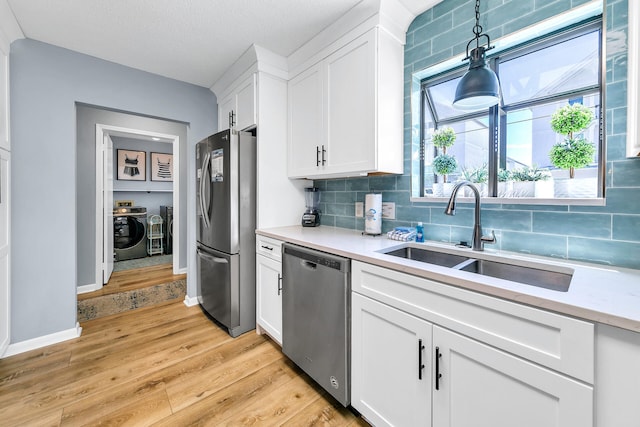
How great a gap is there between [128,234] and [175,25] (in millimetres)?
3979

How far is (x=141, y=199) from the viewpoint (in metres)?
5.35

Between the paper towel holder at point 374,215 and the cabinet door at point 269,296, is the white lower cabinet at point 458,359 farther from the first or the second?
the cabinet door at point 269,296

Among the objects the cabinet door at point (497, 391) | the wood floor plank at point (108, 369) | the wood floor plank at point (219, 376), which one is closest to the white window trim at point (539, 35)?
the cabinet door at point (497, 391)

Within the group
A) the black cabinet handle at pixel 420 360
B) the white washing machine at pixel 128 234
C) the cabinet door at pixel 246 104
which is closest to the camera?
the black cabinet handle at pixel 420 360

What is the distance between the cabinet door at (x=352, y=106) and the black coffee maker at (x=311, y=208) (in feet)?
1.94

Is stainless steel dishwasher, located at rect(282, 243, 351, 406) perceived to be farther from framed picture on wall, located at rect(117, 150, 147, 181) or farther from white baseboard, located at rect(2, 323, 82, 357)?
framed picture on wall, located at rect(117, 150, 147, 181)

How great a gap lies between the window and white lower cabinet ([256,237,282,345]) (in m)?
1.28

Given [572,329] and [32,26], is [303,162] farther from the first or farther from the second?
[32,26]

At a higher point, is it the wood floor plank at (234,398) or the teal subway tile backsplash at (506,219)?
the teal subway tile backsplash at (506,219)

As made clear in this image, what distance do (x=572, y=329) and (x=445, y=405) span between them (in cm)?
56

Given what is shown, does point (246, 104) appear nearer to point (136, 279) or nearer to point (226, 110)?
point (226, 110)

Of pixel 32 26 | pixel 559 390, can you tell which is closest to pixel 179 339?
pixel 559 390

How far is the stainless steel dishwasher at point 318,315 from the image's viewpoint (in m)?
1.43

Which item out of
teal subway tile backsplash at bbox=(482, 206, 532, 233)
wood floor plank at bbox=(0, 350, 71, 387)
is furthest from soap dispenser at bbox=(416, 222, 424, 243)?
wood floor plank at bbox=(0, 350, 71, 387)
